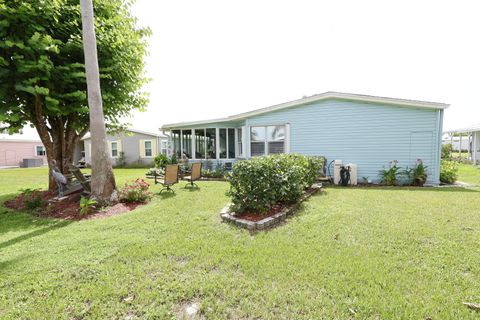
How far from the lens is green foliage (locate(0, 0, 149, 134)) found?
225 inches

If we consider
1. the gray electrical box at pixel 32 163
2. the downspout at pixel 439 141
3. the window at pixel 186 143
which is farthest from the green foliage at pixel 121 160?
the downspout at pixel 439 141

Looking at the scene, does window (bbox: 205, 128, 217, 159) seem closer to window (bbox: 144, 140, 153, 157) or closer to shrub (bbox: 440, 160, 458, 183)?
window (bbox: 144, 140, 153, 157)

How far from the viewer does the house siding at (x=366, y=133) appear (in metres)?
9.14

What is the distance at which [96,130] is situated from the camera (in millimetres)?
6074

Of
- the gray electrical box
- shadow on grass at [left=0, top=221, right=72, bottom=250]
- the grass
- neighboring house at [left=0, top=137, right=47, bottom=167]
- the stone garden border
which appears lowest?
shadow on grass at [left=0, top=221, right=72, bottom=250]

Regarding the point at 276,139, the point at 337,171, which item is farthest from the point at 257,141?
the point at 337,171

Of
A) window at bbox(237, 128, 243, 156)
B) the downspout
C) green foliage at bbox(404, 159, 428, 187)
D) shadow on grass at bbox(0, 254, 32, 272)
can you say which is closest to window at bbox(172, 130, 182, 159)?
window at bbox(237, 128, 243, 156)

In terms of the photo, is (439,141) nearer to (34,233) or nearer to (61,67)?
(34,233)

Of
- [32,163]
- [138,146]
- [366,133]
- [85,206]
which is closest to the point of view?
[85,206]

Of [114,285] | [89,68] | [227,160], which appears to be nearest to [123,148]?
[227,160]

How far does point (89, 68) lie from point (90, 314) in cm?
594

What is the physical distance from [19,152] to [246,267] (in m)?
36.1

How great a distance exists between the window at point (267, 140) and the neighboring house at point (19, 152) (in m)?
28.0

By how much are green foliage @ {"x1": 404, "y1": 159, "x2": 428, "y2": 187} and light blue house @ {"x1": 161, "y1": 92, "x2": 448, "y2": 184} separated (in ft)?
0.77
